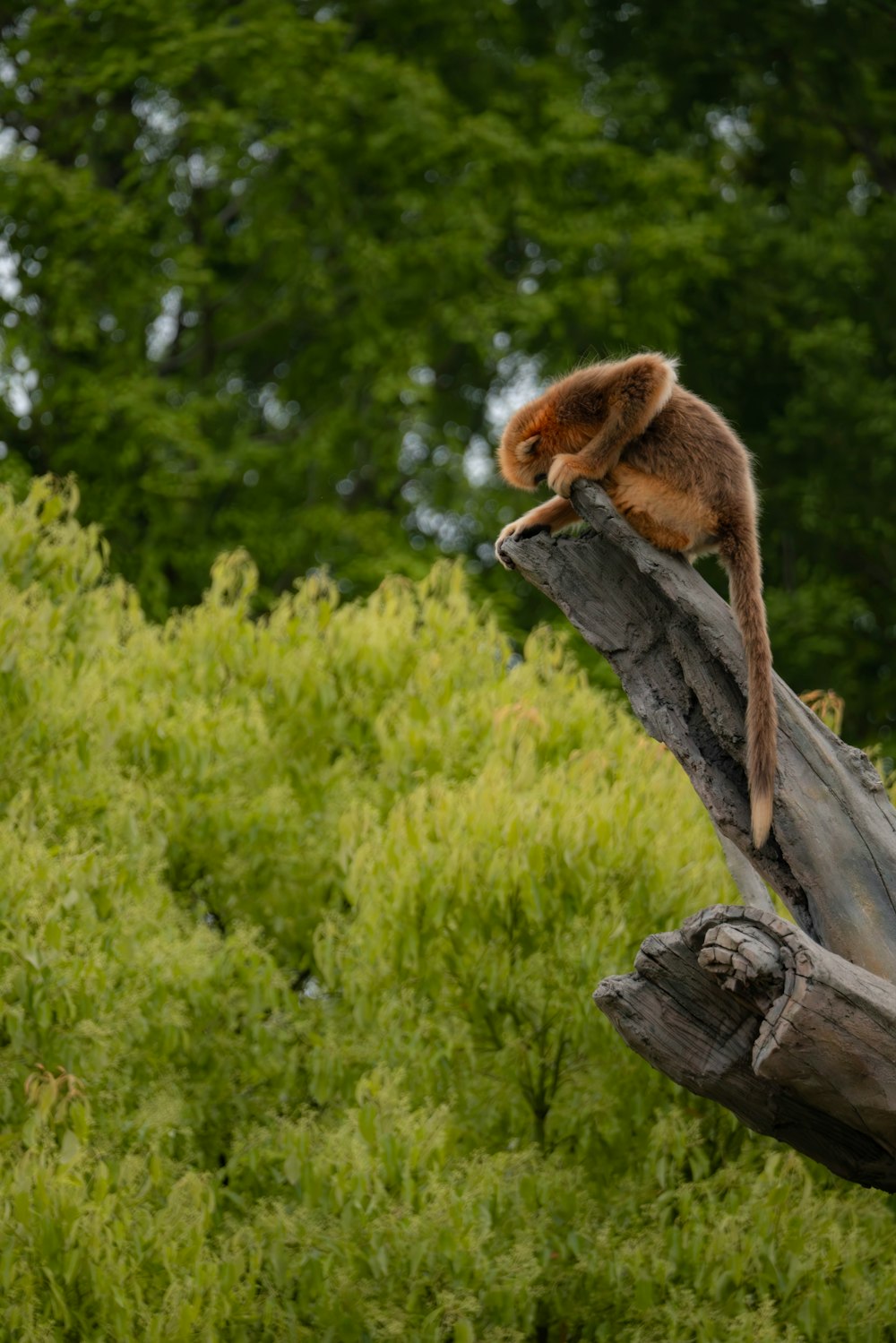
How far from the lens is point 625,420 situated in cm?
600

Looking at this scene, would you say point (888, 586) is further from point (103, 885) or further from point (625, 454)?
point (625, 454)

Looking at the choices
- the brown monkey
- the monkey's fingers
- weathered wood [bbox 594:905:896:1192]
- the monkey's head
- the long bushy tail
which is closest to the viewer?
weathered wood [bbox 594:905:896:1192]

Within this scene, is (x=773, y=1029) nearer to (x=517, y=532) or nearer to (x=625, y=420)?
(x=517, y=532)

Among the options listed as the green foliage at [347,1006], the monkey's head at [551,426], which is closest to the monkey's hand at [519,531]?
the monkey's head at [551,426]

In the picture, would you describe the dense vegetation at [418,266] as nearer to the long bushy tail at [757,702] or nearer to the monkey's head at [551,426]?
the monkey's head at [551,426]

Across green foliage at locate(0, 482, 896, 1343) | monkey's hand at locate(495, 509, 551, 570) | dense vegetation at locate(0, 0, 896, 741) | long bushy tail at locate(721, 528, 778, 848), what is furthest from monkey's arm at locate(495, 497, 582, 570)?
dense vegetation at locate(0, 0, 896, 741)

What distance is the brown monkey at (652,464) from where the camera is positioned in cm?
588

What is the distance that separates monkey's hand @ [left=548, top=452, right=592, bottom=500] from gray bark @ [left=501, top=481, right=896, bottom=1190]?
5cm

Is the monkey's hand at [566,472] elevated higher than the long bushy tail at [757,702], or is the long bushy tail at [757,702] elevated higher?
the monkey's hand at [566,472]

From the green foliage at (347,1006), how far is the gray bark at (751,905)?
12.0ft

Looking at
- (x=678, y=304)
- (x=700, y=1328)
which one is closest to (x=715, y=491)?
(x=700, y=1328)

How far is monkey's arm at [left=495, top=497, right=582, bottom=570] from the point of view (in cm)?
608

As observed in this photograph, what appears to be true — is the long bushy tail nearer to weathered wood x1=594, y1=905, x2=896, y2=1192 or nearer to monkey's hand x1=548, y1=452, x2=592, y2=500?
weathered wood x1=594, y1=905, x2=896, y2=1192

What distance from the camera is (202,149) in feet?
66.0
